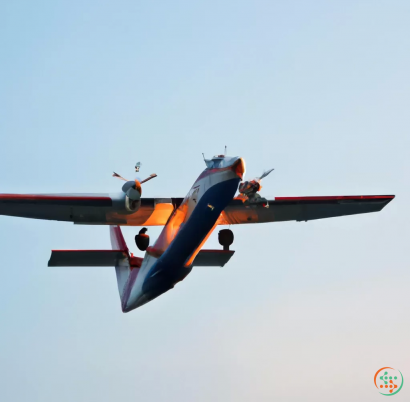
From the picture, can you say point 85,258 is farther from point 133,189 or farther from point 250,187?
point 250,187

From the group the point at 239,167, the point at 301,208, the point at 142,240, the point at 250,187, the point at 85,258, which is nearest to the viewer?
the point at 239,167

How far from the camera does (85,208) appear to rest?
28.2 meters

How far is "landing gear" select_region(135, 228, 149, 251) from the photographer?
93.3 feet

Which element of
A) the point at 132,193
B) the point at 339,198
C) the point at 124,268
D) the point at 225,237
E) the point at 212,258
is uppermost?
the point at 339,198

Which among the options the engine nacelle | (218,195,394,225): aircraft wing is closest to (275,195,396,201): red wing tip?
(218,195,394,225): aircraft wing

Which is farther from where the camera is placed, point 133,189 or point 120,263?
point 120,263

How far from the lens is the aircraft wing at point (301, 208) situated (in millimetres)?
29939

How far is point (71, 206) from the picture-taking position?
27797mm

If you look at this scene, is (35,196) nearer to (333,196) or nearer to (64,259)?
(64,259)

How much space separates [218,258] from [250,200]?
478 cm

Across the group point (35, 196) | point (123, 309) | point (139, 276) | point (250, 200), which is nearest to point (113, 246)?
point (123, 309)

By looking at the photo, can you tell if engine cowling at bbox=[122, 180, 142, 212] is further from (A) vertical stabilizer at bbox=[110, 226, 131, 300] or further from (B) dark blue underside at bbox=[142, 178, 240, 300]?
(A) vertical stabilizer at bbox=[110, 226, 131, 300]

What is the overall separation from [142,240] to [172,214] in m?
1.99

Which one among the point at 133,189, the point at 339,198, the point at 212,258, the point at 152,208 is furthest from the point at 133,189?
the point at 339,198
